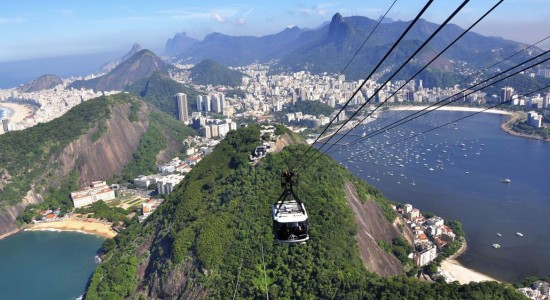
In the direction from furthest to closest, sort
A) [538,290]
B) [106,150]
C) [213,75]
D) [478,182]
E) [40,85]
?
1. [213,75]
2. [40,85]
3. [106,150]
4. [478,182]
5. [538,290]

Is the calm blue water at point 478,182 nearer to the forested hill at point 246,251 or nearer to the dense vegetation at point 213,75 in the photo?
the forested hill at point 246,251

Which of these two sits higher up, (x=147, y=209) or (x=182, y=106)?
(x=182, y=106)

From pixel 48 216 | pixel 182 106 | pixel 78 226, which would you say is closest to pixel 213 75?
pixel 182 106

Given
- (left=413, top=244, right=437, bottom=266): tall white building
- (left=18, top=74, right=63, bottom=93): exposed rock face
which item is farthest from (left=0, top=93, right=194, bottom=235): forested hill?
(left=18, top=74, right=63, bottom=93): exposed rock face

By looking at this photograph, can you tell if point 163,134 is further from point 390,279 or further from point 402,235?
point 390,279

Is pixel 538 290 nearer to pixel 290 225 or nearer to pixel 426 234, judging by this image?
pixel 426 234

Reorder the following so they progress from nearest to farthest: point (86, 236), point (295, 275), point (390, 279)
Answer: point (390, 279) < point (295, 275) < point (86, 236)

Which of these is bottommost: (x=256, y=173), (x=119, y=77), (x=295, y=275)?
(x=295, y=275)

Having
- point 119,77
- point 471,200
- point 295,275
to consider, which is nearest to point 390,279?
point 295,275

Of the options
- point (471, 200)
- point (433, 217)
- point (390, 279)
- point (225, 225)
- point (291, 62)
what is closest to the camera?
point (390, 279)
